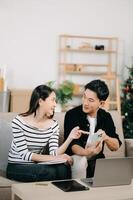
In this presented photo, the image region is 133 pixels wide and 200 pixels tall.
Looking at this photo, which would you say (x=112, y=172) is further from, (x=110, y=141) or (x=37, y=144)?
(x=37, y=144)

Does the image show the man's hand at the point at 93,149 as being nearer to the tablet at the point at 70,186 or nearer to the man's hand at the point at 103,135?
the man's hand at the point at 103,135

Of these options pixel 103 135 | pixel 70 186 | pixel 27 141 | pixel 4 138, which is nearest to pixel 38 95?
pixel 27 141

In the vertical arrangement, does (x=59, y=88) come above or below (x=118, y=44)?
below

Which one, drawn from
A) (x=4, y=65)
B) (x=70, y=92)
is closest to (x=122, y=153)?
(x=70, y=92)

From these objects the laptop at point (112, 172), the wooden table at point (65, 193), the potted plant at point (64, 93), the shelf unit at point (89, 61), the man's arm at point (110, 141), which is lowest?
the wooden table at point (65, 193)

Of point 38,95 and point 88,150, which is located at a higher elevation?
point 38,95

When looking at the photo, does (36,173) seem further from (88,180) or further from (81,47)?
(81,47)

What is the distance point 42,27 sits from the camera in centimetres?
→ 608

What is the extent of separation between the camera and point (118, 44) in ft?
21.3

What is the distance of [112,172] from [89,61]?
4041 mm

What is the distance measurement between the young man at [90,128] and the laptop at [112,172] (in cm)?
39

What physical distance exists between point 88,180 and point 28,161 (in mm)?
548

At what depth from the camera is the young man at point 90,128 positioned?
294cm

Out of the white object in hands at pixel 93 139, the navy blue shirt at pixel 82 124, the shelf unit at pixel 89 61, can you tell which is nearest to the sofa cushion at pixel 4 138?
the navy blue shirt at pixel 82 124
